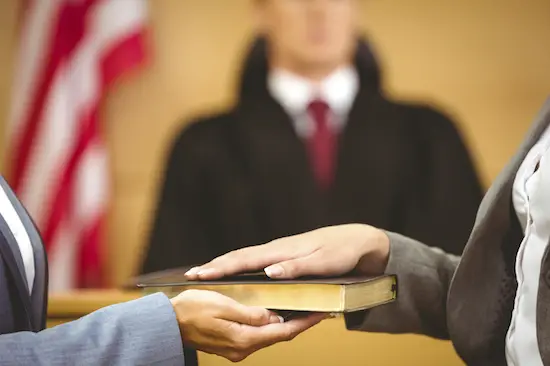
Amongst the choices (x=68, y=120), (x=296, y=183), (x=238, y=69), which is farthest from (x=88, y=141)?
(x=296, y=183)

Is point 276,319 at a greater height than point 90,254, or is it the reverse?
point 276,319

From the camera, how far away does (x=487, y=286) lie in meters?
0.80

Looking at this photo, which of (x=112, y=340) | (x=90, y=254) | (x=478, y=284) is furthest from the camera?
(x=90, y=254)

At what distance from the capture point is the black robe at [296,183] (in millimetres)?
2008

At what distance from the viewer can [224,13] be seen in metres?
2.22

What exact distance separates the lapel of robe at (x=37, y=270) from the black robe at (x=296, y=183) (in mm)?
1247

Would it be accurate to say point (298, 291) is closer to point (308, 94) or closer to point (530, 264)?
point (530, 264)

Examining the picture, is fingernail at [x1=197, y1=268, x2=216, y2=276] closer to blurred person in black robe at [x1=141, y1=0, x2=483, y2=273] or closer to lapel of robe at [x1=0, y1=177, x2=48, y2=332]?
lapel of robe at [x1=0, y1=177, x2=48, y2=332]

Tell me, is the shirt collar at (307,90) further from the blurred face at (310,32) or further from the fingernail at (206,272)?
the fingernail at (206,272)

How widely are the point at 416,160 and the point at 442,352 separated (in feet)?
3.81

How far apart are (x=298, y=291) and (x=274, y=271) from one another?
3 cm

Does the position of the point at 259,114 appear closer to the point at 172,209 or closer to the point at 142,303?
the point at 172,209

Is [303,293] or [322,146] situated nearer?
[303,293]

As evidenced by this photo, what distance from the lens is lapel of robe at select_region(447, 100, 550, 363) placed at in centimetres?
78
